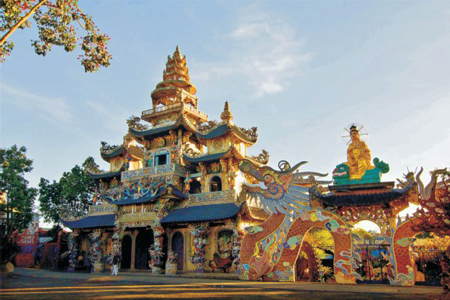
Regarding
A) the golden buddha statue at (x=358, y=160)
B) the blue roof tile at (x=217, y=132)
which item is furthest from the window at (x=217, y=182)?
the golden buddha statue at (x=358, y=160)

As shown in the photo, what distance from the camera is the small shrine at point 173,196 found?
21469 mm

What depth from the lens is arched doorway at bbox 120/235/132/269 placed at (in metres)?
25.5

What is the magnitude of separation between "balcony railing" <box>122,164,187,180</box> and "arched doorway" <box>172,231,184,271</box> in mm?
3989

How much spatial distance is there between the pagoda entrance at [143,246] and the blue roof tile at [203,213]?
3.68 metres

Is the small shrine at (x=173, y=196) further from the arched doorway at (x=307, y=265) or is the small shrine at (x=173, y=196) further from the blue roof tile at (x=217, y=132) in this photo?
the arched doorway at (x=307, y=265)

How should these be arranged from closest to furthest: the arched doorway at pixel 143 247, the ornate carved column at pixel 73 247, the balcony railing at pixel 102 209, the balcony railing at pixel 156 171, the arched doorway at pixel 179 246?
1. the arched doorway at pixel 179 246
2. the balcony railing at pixel 156 171
3. the arched doorway at pixel 143 247
4. the ornate carved column at pixel 73 247
5. the balcony railing at pixel 102 209

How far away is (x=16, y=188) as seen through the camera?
2975cm

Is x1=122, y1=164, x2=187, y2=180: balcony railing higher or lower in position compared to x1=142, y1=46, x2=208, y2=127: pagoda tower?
lower

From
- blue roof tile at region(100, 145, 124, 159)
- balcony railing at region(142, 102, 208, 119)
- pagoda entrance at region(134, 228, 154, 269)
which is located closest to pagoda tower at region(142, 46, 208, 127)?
balcony railing at region(142, 102, 208, 119)

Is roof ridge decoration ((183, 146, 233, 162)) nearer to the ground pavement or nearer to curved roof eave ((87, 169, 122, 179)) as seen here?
curved roof eave ((87, 169, 122, 179))

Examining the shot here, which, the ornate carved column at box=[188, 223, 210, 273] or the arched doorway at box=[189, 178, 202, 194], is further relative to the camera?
the arched doorway at box=[189, 178, 202, 194]

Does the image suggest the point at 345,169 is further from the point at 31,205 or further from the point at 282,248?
the point at 31,205

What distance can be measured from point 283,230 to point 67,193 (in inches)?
979

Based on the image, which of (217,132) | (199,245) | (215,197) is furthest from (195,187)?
(199,245)
